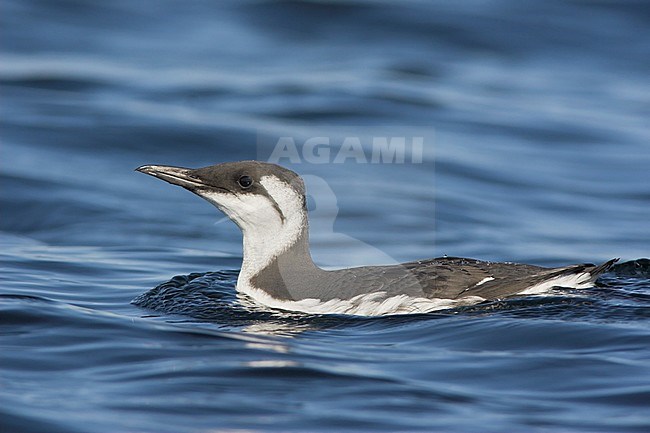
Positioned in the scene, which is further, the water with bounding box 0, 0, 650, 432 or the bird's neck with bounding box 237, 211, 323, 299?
→ the bird's neck with bounding box 237, 211, 323, 299

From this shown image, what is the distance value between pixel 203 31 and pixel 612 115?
312 inches

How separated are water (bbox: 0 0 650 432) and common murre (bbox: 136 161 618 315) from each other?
147 millimetres

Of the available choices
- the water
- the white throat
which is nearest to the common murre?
the white throat

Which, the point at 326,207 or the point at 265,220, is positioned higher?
the point at 326,207

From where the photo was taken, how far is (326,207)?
12586mm

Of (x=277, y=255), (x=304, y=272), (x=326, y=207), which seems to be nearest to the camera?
(x=304, y=272)

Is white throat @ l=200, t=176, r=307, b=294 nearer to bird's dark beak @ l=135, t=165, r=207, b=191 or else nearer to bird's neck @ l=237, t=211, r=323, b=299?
bird's neck @ l=237, t=211, r=323, b=299

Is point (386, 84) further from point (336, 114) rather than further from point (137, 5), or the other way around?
point (137, 5)

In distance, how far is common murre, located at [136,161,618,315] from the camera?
26.8ft

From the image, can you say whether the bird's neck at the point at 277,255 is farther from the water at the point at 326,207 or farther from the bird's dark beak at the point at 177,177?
the bird's dark beak at the point at 177,177

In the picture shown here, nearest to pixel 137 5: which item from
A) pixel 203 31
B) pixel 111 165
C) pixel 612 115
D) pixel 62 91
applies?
pixel 203 31

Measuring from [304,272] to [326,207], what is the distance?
13.5 feet

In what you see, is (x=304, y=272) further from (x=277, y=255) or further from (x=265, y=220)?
(x=265, y=220)

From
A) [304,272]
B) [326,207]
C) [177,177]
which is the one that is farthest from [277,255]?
[326,207]
